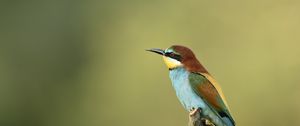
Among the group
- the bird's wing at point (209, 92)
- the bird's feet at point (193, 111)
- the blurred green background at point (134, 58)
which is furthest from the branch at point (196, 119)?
the blurred green background at point (134, 58)

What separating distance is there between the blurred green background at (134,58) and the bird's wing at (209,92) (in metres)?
3.24

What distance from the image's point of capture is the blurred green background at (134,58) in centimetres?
875

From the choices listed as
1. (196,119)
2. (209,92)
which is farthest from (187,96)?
(196,119)

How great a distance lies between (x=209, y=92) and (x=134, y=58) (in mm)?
5066

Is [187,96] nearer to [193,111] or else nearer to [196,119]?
[193,111]

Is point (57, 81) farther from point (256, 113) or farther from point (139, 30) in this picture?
point (256, 113)

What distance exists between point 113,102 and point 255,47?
1.77 m

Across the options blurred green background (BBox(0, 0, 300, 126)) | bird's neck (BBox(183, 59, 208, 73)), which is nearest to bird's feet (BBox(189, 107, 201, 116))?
bird's neck (BBox(183, 59, 208, 73))

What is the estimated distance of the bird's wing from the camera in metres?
4.76

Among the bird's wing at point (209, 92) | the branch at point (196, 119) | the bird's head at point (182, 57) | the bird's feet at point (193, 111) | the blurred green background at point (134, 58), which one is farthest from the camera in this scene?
the blurred green background at point (134, 58)

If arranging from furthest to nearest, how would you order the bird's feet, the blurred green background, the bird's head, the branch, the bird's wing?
the blurred green background < the bird's head < the bird's wing < the bird's feet < the branch

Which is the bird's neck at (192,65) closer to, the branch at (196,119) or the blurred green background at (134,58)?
the branch at (196,119)

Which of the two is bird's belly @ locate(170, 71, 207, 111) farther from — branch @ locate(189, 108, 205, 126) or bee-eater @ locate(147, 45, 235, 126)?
branch @ locate(189, 108, 205, 126)

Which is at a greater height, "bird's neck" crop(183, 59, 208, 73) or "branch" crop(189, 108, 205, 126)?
"bird's neck" crop(183, 59, 208, 73)
